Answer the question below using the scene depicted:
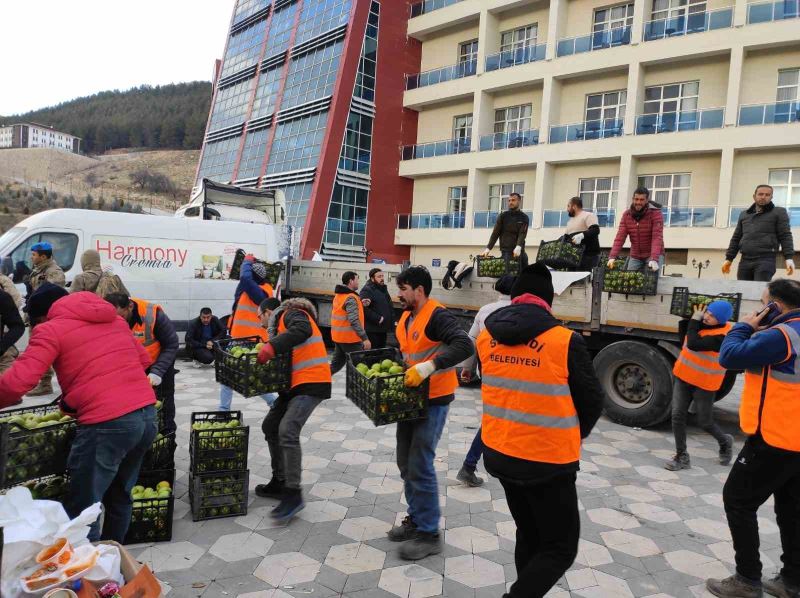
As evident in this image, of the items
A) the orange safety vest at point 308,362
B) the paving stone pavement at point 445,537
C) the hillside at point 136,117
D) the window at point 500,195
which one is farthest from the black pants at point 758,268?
the hillside at point 136,117

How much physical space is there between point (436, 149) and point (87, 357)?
84.8ft

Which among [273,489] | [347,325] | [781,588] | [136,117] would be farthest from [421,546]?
[136,117]

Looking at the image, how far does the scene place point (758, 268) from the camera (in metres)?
7.43

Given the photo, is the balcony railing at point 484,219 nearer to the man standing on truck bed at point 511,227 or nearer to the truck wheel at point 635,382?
the man standing on truck bed at point 511,227

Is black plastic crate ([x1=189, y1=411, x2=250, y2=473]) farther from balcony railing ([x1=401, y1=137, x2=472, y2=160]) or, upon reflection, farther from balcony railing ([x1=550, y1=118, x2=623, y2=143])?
balcony railing ([x1=401, y1=137, x2=472, y2=160])

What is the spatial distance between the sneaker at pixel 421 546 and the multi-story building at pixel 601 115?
19.3 m

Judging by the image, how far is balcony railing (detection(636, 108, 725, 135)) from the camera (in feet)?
65.4

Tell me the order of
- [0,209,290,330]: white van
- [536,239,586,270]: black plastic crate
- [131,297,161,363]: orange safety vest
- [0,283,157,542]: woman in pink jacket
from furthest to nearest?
[0,209,290,330]: white van < [536,239,586,270]: black plastic crate < [131,297,161,363]: orange safety vest < [0,283,157,542]: woman in pink jacket

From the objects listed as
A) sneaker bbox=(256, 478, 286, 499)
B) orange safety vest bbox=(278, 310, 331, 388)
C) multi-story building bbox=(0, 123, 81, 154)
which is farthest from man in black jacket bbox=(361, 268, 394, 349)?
multi-story building bbox=(0, 123, 81, 154)

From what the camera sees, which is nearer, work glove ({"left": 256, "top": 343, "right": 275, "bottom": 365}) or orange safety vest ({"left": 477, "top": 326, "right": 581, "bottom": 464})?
orange safety vest ({"left": 477, "top": 326, "right": 581, "bottom": 464})

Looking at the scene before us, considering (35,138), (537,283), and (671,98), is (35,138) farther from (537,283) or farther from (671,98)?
(537,283)

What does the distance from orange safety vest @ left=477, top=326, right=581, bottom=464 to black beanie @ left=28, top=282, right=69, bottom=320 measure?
136 inches

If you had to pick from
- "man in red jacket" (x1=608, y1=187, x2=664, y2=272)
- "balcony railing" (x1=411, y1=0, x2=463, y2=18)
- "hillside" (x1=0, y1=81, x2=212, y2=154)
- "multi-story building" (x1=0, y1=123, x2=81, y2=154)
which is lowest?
"man in red jacket" (x1=608, y1=187, x2=664, y2=272)

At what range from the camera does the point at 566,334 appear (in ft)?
9.31
